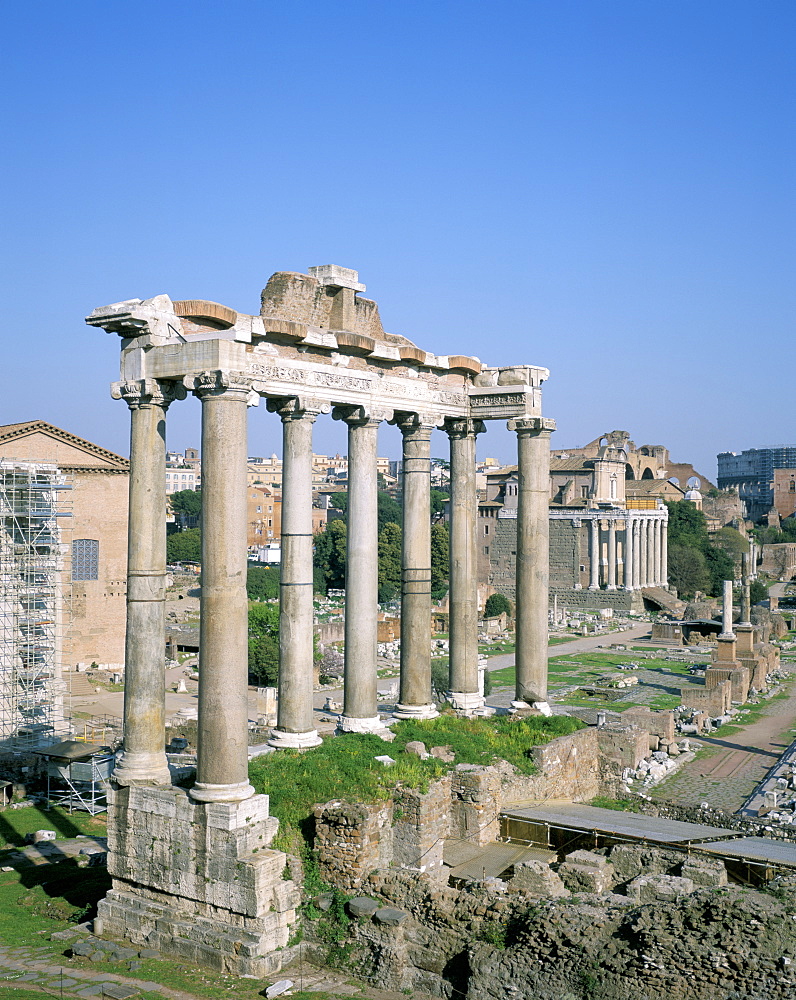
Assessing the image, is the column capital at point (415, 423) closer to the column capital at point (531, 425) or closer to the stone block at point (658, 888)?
the column capital at point (531, 425)

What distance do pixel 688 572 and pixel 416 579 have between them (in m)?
79.9

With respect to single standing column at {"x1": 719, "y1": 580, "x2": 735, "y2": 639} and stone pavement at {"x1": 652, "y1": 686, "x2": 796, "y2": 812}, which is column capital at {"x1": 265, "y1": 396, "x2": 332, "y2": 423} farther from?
single standing column at {"x1": 719, "y1": 580, "x2": 735, "y2": 639}

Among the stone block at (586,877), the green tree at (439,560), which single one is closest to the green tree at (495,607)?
the green tree at (439,560)

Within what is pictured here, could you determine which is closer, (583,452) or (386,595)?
(386,595)

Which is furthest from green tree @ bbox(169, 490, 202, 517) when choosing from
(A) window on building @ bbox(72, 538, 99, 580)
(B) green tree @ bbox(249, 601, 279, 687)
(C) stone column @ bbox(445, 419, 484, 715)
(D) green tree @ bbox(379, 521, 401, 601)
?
(C) stone column @ bbox(445, 419, 484, 715)

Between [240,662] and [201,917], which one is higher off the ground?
[240,662]

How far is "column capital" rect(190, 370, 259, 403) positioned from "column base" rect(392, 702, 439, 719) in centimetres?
706

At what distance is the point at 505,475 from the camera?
97250 millimetres

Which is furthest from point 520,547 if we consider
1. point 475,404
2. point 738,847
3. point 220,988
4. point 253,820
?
point 220,988

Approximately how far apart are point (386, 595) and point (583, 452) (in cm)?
3565

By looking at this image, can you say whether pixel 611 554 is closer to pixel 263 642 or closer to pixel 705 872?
pixel 263 642

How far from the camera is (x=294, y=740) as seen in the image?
15.4 meters

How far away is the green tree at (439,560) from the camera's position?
74.2 meters

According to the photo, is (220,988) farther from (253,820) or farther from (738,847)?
(738,847)
